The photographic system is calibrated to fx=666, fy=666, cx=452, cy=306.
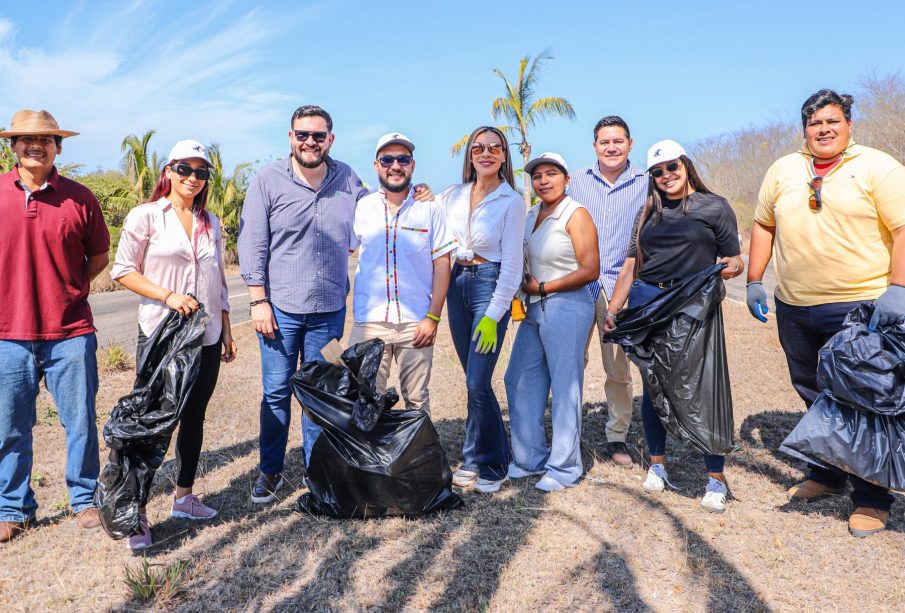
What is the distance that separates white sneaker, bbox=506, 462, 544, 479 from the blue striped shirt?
1226mm

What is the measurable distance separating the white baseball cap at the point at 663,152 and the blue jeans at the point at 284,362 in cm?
198

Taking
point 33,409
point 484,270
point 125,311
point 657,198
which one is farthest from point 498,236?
point 125,311

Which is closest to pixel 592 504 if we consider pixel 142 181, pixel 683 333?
pixel 683 333

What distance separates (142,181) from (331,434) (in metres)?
24.0

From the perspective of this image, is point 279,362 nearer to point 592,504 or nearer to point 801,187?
point 592,504

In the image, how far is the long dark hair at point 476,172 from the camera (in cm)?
378

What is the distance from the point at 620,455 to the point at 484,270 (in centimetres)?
167

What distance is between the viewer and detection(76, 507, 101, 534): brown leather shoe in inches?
136

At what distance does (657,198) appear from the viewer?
3.84m

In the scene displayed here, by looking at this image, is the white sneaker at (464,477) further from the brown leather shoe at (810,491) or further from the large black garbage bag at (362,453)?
the brown leather shoe at (810,491)

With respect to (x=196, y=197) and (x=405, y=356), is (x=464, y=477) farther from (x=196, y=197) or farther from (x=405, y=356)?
(x=196, y=197)

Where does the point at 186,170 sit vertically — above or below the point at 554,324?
above

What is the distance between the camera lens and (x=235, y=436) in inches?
205

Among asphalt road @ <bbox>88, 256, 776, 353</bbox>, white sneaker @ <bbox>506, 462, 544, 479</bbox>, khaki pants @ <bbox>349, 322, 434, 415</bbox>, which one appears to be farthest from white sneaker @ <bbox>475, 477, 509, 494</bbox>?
asphalt road @ <bbox>88, 256, 776, 353</bbox>
